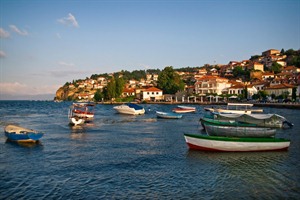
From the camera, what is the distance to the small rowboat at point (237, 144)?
19672 millimetres

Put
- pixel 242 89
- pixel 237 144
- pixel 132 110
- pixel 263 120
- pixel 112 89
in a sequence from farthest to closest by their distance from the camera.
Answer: pixel 112 89
pixel 242 89
pixel 132 110
pixel 263 120
pixel 237 144

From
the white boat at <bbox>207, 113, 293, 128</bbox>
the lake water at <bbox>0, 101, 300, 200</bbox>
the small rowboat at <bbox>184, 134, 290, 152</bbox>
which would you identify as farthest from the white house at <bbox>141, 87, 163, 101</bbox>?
the small rowboat at <bbox>184, 134, 290, 152</bbox>

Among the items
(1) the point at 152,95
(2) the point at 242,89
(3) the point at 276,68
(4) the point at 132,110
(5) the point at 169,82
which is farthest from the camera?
(3) the point at 276,68

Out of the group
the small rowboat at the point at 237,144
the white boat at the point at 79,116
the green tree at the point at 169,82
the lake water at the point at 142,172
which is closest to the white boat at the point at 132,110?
the white boat at the point at 79,116

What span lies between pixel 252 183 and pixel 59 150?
47.1 feet

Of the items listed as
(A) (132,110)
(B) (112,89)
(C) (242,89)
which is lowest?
Answer: (A) (132,110)

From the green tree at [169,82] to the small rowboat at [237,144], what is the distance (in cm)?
10196

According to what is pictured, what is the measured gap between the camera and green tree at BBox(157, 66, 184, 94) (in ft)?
401

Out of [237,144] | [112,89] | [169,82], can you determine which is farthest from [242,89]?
[237,144]

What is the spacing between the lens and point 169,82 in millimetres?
123000

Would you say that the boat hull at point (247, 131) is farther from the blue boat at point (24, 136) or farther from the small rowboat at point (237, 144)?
the blue boat at point (24, 136)

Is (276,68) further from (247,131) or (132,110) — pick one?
(247,131)

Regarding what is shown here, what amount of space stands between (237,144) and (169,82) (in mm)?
103911

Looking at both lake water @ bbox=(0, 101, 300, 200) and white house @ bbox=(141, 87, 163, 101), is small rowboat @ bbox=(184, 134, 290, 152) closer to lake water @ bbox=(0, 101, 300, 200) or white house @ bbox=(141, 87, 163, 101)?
lake water @ bbox=(0, 101, 300, 200)
